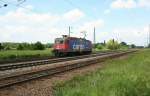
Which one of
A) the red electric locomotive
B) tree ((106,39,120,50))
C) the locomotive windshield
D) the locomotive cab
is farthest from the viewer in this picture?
tree ((106,39,120,50))

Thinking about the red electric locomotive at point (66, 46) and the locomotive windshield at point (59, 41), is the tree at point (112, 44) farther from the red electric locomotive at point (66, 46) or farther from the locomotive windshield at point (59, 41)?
the locomotive windshield at point (59, 41)

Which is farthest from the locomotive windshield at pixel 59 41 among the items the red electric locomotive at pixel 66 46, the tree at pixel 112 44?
the tree at pixel 112 44

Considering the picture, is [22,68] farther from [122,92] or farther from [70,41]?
[70,41]

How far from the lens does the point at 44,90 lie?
1592cm

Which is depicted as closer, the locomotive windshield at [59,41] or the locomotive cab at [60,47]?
the locomotive cab at [60,47]

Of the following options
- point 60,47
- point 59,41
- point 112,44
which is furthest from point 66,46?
point 112,44

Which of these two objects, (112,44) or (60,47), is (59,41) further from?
(112,44)

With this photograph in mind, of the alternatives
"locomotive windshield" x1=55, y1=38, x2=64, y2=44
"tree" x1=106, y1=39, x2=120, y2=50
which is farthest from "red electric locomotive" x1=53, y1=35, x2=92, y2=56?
"tree" x1=106, y1=39, x2=120, y2=50

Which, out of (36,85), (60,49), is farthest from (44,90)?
(60,49)

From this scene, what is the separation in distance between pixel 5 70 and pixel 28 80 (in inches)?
240

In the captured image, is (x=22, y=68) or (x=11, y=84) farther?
(x=22, y=68)

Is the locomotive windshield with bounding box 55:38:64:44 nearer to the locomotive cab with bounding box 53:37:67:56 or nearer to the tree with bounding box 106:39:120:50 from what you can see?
the locomotive cab with bounding box 53:37:67:56

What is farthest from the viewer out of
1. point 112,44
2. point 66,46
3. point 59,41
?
point 112,44

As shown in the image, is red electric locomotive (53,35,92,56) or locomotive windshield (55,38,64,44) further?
locomotive windshield (55,38,64,44)
